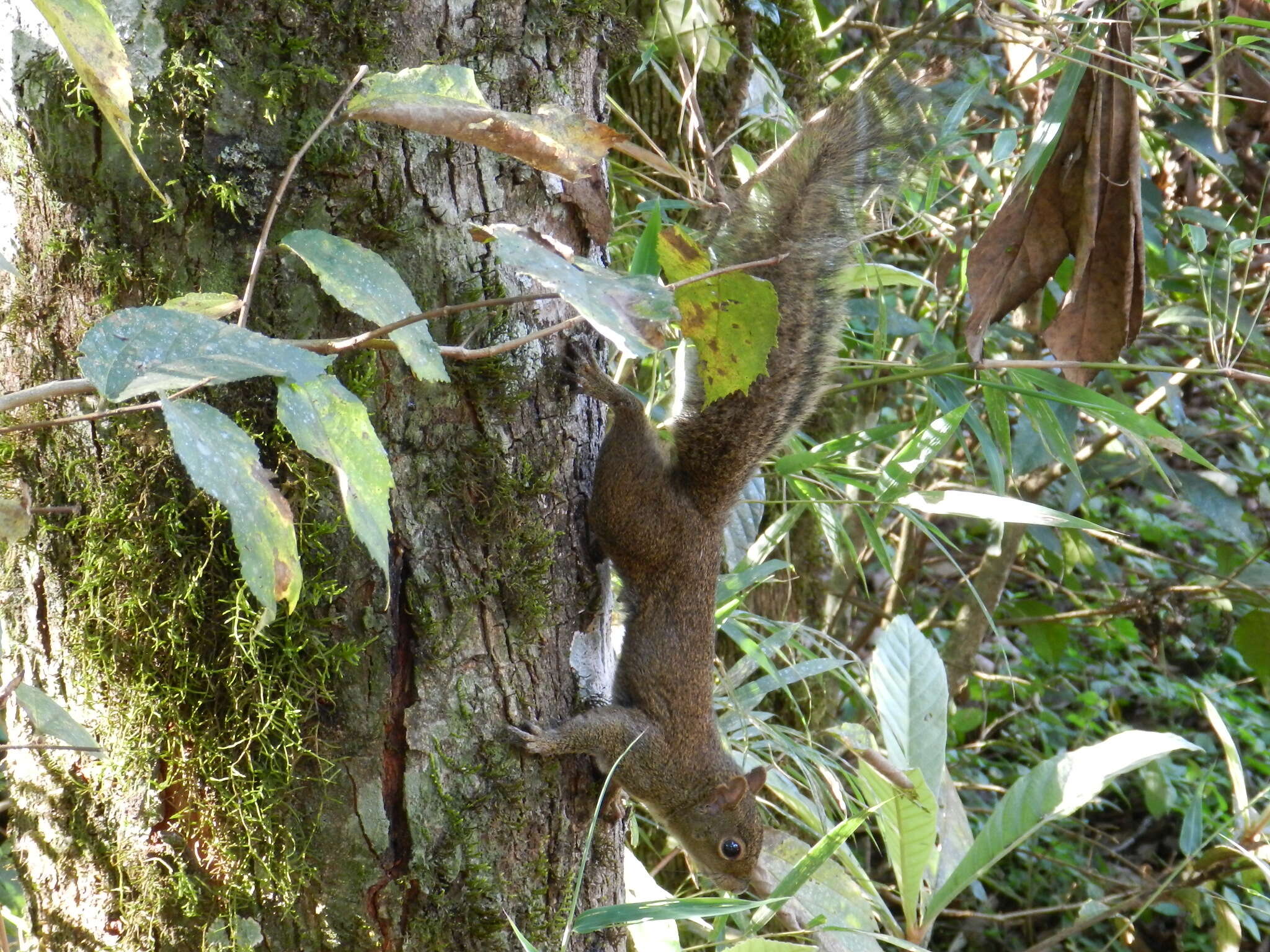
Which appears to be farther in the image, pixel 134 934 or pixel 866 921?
pixel 866 921

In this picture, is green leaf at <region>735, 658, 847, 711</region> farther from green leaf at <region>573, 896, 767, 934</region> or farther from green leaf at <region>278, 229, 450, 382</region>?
green leaf at <region>278, 229, 450, 382</region>

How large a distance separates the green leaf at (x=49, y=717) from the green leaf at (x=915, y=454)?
1318 mm

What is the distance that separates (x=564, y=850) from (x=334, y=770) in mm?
357

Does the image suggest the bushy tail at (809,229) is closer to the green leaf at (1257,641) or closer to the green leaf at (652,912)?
the green leaf at (652,912)

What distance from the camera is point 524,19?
4.51ft

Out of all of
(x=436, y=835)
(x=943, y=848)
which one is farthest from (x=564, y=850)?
(x=943, y=848)

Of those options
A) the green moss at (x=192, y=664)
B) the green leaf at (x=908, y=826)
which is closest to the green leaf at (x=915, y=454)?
the green leaf at (x=908, y=826)

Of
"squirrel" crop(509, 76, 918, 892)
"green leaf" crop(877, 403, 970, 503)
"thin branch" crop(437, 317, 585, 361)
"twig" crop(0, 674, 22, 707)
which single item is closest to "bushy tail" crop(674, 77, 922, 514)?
"squirrel" crop(509, 76, 918, 892)

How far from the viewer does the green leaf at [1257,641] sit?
3.30 meters

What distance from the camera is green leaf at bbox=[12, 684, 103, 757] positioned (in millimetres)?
1093

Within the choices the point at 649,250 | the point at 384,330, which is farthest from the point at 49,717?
the point at 649,250

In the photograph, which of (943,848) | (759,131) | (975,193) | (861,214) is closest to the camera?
(861,214)

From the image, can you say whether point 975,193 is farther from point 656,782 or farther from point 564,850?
point 564,850

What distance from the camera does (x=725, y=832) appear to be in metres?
2.44
